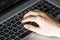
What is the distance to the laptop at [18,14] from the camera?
0.98m

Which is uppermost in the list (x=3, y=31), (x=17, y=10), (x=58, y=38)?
(x=17, y=10)

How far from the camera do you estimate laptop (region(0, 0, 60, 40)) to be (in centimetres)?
98

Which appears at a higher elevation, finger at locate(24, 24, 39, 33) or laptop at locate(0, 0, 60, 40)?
laptop at locate(0, 0, 60, 40)

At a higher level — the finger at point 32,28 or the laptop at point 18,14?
the laptop at point 18,14

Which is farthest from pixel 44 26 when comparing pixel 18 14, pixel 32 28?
pixel 18 14

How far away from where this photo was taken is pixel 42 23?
2.98 ft

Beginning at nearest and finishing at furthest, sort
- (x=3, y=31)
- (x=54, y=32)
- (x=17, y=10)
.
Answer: (x=54, y=32) → (x=3, y=31) → (x=17, y=10)

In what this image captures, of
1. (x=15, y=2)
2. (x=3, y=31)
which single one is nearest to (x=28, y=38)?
(x=3, y=31)

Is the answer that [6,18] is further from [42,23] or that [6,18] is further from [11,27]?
[42,23]

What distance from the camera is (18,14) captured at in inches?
43.2

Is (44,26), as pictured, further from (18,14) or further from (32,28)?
(18,14)

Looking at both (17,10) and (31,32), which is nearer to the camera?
(31,32)

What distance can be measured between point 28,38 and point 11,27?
125 millimetres

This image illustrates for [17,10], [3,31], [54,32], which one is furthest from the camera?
[17,10]
